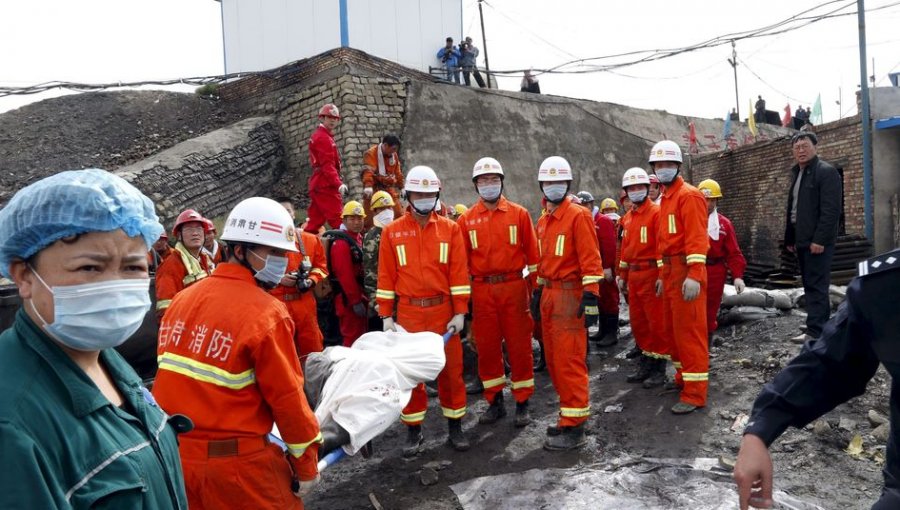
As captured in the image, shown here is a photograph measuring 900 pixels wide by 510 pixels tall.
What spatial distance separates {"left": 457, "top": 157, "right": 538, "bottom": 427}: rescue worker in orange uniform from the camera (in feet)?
17.1

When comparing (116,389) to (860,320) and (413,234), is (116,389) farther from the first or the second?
(413,234)

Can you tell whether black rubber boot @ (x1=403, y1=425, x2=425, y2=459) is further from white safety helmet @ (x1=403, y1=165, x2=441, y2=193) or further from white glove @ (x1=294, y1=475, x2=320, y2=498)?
Result: white glove @ (x1=294, y1=475, x2=320, y2=498)

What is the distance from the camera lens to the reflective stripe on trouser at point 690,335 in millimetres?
5125

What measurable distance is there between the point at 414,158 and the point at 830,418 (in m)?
9.11

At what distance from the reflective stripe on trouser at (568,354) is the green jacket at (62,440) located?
3728 millimetres

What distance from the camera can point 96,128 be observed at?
14.2m

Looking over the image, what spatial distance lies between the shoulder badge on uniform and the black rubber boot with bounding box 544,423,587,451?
136 inches

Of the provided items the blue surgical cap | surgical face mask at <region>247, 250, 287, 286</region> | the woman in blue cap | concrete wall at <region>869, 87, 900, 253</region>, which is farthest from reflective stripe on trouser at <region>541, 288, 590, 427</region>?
concrete wall at <region>869, 87, 900, 253</region>

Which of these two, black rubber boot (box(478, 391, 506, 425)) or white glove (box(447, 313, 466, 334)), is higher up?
white glove (box(447, 313, 466, 334))

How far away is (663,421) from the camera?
5.10m

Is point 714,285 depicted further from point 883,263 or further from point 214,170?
point 214,170

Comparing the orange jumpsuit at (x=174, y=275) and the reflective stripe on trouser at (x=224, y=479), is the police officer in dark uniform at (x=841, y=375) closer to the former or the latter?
the reflective stripe on trouser at (x=224, y=479)

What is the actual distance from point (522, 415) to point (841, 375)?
12.6 ft

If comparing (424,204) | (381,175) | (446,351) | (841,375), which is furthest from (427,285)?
(381,175)
